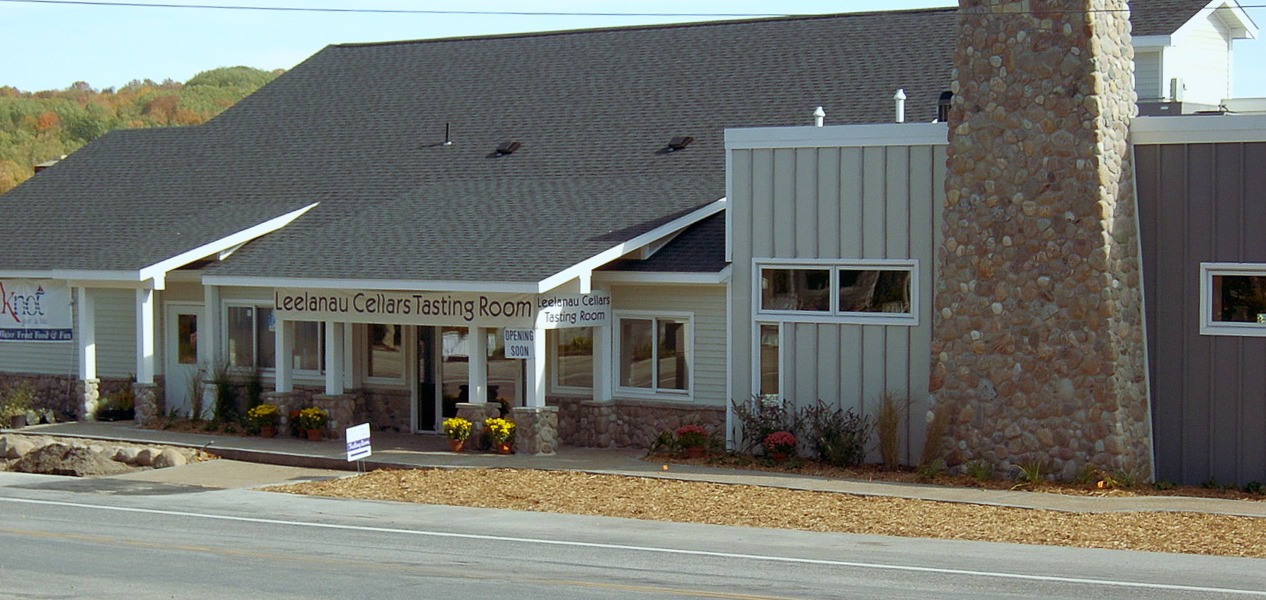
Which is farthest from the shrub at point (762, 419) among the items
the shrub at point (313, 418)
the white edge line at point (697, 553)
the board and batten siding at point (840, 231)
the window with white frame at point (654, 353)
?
the shrub at point (313, 418)

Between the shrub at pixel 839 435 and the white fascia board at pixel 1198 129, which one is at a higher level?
the white fascia board at pixel 1198 129

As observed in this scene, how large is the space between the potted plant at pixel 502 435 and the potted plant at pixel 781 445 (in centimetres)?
366

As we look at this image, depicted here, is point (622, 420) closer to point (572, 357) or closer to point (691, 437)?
point (572, 357)

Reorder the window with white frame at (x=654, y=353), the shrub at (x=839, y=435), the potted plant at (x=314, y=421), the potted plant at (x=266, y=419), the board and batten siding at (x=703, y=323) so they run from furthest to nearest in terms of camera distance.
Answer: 1. the potted plant at (x=266, y=419)
2. the potted plant at (x=314, y=421)
3. the window with white frame at (x=654, y=353)
4. the board and batten siding at (x=703, y=323)
5. the shrub at (x=839, y=435)

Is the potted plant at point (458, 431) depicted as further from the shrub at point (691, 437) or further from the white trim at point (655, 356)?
the shrub at point (691, 437)

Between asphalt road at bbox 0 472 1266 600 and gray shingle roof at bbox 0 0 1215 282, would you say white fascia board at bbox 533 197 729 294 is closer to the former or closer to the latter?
gray shingle roof at bbox 0 0 1215 282

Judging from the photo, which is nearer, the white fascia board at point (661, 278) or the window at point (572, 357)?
the white fascia board at point (661, 278)

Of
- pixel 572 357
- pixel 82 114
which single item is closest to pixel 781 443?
pixel 572 357

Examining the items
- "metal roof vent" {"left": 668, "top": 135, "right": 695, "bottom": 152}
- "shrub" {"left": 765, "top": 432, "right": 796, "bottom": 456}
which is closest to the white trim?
"shrub" {"left": 765, "top": 432, "right": 796, "bottom": 456}

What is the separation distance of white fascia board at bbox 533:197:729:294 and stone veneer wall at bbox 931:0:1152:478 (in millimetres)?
3861

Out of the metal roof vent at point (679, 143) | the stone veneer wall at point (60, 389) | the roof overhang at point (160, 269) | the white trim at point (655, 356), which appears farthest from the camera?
the stone veneer wall at point (60, 389)

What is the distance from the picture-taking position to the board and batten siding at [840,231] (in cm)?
1916

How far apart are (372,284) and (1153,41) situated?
12607mm

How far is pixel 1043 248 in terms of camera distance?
1748cm
